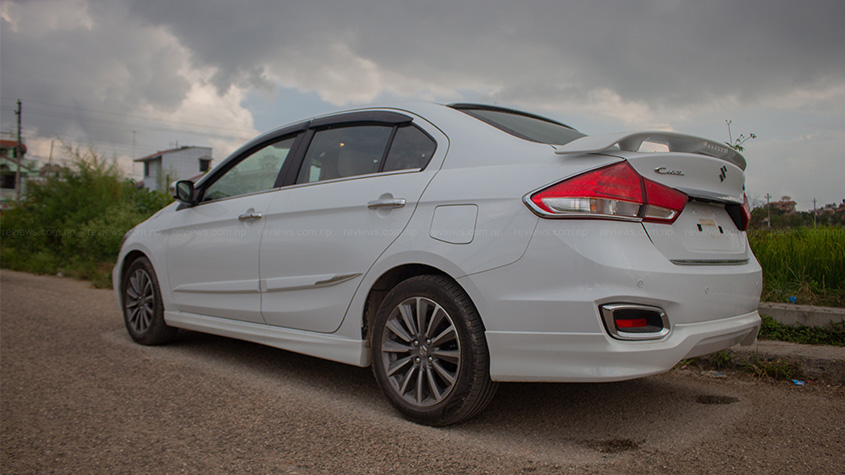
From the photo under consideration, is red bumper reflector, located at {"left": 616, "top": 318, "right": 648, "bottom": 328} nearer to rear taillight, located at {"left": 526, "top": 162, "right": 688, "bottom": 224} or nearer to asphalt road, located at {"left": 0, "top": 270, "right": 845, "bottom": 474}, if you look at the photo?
rear taillight, located at {"left": 526, "top": 162, "right": 688, "bottom": 224}

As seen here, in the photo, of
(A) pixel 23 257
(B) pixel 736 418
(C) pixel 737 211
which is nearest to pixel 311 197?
(C) pixel 737 211

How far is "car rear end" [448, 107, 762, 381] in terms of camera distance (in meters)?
2.33

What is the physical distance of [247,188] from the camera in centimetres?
419

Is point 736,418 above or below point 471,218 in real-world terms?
below

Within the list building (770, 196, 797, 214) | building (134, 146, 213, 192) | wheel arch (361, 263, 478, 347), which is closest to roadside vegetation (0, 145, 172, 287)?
wheel arch (361, 263, 478, 347)

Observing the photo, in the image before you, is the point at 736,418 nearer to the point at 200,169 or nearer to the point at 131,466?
the point at 131,466

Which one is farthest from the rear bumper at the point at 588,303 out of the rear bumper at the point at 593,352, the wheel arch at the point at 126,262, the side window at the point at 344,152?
the wheel arch at the point at 126,262

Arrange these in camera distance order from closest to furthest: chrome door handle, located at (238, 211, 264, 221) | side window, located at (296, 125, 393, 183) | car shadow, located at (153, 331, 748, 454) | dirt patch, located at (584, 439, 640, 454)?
dirt patch, located at (584, 439, 640, 454) < car shadow, located at (153, 331, 748, 454) < side window, located at (296, 125, 393, 183) < chrome door handle, located at (238, 211, 264, 221)

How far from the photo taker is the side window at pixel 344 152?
3.36 metres

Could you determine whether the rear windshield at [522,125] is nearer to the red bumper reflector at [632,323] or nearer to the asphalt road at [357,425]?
the red bumper reflector at [632,323]

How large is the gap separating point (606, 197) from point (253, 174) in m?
2.68

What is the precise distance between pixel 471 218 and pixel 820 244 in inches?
139

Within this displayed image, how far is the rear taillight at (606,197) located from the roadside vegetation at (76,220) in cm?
976

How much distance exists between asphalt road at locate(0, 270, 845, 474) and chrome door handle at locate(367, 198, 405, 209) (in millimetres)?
1099
